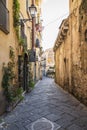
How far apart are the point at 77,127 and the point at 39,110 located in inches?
82.1

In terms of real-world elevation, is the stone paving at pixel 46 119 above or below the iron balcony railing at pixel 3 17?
below

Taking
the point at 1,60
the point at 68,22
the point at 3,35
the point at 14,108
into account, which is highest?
the point at 68,22

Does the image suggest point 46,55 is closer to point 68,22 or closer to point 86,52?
point 68,22

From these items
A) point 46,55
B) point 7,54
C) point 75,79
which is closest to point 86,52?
point 75,79

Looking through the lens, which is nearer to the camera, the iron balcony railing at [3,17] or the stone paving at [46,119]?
the stone paving at [46,119]

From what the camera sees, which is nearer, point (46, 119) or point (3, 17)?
point (46, 119)

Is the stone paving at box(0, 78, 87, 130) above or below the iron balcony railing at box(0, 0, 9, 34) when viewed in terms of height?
below

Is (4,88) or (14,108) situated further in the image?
(14,108)

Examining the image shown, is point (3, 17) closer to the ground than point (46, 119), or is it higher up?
higher up

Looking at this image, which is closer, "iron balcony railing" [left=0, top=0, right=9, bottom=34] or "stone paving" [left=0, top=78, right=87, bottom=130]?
"stone paving" [left=0, top=78, right=87, bottom=130]

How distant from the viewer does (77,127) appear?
15.4 feet

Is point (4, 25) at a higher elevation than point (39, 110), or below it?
higher

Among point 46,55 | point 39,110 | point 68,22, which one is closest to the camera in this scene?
point 39,110

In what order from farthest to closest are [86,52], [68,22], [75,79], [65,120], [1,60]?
[68,22], [75,79], [86,52], [1,60], [65,120]
